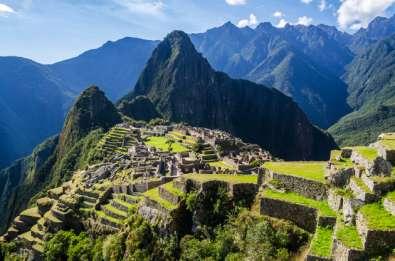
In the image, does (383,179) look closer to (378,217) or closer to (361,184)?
(361,184)

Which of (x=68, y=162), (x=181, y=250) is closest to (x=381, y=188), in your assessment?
(x=181, y=250)

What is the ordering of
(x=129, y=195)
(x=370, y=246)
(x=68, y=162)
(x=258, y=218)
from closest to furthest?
(x=370, y=246) < (x=258, y=218) < (x=129, y=195) < (x=68, y=162)

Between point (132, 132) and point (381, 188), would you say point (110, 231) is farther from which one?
point (132, 132)

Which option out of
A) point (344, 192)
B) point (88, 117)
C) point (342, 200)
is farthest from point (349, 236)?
point (88, 117)

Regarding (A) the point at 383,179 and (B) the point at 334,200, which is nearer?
(A) the point at 383,179

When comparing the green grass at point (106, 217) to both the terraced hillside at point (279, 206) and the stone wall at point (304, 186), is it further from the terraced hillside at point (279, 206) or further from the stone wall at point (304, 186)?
the stone wall at point (304, 186)

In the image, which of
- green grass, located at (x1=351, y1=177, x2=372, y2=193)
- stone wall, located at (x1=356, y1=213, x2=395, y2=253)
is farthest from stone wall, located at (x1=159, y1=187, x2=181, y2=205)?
stone wall, located at (x1=356, y1=213, x2=395, y2=253)

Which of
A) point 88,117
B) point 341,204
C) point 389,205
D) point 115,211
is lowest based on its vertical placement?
point 115,211
